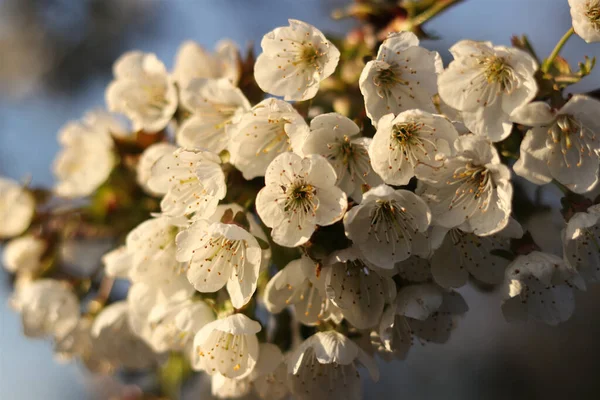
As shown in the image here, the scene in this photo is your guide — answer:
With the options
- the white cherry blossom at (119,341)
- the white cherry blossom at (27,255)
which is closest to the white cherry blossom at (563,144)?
the white cherry blossom at (119,341)

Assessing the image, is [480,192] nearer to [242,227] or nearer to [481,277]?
[481,277]

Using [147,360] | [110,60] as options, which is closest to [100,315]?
[147,360]

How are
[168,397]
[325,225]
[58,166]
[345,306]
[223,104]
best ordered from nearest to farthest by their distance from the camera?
[325,225] < [345,306] < [223,104] < [58,166] < [168,397]

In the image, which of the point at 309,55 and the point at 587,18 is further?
the point at 309,55

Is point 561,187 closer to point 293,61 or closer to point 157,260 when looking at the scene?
point 293,61

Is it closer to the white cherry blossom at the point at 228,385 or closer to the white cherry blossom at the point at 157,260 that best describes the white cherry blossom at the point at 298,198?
the white cherry blossom at the point at 157,260

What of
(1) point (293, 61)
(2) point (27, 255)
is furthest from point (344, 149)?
(2) point (27, 255)

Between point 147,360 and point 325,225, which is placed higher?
point 325,225

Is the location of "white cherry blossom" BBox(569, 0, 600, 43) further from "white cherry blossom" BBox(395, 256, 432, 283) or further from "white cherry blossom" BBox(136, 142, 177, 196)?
"white cherry blossom" BBox(136, 142, 177, 196)
